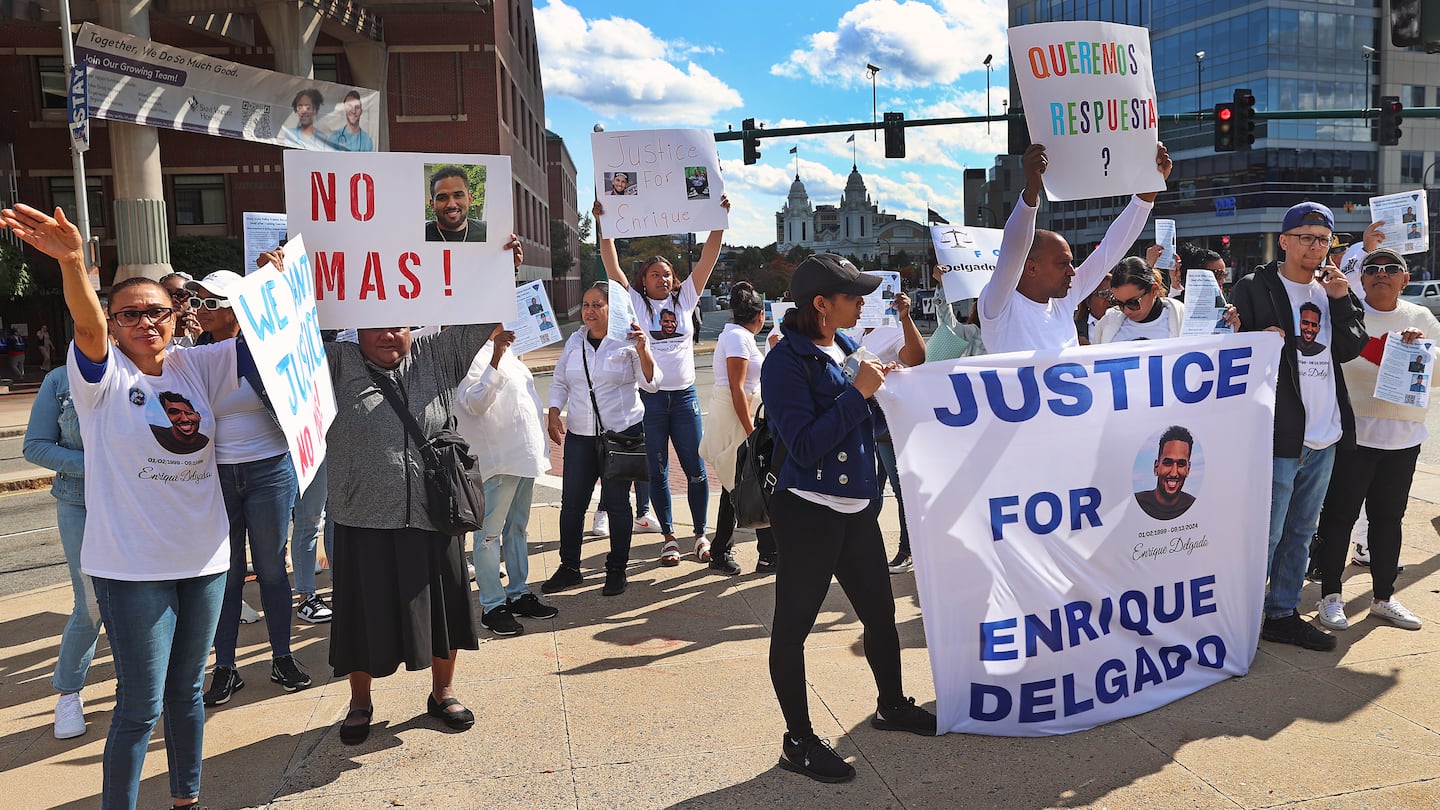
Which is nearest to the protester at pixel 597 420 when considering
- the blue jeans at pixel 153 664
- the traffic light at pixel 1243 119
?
the blue jeans at pixel 153 664

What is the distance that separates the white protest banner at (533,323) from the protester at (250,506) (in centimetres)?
183

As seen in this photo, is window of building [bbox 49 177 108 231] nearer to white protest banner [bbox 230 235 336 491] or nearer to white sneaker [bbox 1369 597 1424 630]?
white protest banner [bbox 230 235 336 491]

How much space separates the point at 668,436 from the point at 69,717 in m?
3.83

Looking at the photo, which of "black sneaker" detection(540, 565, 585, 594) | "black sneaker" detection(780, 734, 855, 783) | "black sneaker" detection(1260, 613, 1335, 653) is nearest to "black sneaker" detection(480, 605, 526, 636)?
"black sneaker" detection(540, 565, 585, 594)

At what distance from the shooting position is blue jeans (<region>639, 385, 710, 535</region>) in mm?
6930

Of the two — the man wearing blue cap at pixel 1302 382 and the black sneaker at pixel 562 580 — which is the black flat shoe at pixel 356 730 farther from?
the man wearing blue cap at pixel 1302 382

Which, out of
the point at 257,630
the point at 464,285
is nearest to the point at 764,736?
the point at 464,285

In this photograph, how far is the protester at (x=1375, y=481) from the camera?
5.11 meters

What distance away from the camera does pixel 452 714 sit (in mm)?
4340

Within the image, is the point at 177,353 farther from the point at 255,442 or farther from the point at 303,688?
the point at 303,688

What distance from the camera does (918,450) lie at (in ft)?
12.6

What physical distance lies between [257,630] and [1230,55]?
2668 inches

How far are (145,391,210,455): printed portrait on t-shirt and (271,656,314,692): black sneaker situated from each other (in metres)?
1.94

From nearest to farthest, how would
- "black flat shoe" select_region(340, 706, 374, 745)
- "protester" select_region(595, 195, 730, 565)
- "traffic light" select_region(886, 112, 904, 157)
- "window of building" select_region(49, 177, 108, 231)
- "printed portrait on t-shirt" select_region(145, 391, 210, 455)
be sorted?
"printed portrait on t-shirt" select_region(145, 391, 210, 455) → "black flat shoe" select_region(340, 706, 374, 745) → "protester" select_region(595, 195, 730, 565) → "traffic light" select_region(886, 112, 904, 157) → "window of building" select_region(49, 177, 108, 231)
